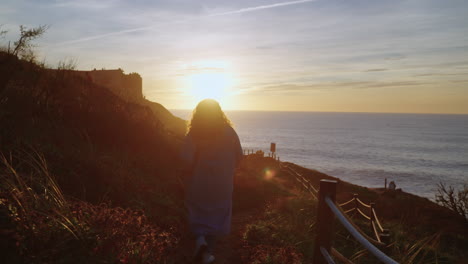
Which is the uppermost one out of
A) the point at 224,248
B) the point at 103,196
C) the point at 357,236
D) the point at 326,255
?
the point at 357,236

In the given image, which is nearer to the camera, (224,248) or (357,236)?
(357,236)

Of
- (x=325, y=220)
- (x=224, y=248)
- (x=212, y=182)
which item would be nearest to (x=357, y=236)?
(x=325, y=220)

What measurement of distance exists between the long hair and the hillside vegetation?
4.58 feet

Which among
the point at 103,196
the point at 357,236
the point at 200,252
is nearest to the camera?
the point at 357,236

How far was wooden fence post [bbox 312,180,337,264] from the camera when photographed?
10.6 feet

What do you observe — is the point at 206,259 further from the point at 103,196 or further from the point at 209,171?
the point at 103,196

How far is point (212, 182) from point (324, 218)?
2.04 m

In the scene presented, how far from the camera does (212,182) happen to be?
16.2ft

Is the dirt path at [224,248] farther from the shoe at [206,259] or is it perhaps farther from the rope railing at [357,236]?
the rope railing at [357,236]

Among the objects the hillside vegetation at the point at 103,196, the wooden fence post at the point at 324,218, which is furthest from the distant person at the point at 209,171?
the wooden fence post at the point at 324,218

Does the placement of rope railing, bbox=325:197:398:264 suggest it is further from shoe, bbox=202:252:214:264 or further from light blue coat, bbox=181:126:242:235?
shoe, bbox=202:252:214:264

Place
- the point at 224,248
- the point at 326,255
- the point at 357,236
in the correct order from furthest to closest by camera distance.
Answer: the point at 224,248 < the point at 326,255 < the point at 357,236

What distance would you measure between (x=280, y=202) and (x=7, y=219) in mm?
7518

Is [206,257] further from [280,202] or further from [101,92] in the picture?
[101,92]
